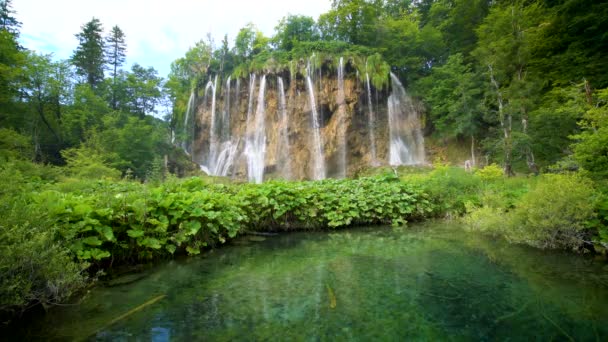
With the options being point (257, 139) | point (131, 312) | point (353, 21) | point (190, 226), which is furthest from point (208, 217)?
point (353, 21)

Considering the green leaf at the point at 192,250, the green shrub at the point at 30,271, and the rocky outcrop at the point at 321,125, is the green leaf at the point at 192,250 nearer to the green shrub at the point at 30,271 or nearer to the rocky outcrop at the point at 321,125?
the green shrub at the point at 30,271

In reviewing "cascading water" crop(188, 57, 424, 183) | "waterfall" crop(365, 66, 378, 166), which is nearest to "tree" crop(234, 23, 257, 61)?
"cascading water" crop(188, 57, 424, 183)

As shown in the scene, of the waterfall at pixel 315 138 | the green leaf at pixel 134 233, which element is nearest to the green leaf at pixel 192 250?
the green leaf at pixel 134 233

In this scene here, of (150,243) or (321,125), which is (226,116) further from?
(150,243)

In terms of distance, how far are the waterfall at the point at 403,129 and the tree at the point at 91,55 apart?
Answer: 28475 millimetres

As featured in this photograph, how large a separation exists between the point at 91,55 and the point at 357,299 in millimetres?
37279

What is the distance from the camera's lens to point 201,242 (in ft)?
18.9

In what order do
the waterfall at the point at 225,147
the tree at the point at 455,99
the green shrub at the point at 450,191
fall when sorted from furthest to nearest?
the waterfall at the point at 225,147 → the tree at the point at 455,99 → the green shrub at the point at 450,191

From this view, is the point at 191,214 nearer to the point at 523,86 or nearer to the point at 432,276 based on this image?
the point at 432,276

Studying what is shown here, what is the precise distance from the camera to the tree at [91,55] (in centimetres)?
3038

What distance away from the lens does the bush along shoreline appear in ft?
9.23

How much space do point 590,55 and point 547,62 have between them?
1633 millimetres

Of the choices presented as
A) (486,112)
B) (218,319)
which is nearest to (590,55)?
(486,112)

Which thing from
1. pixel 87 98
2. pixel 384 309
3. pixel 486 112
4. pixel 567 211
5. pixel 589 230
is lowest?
pixel 384 309
